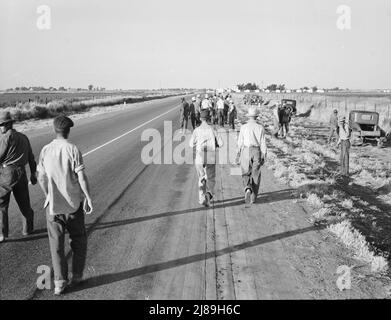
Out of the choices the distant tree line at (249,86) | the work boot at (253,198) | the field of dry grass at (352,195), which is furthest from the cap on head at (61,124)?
the distant tree line at (249,86)

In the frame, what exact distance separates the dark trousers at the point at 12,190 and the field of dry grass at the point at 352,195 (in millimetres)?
4940

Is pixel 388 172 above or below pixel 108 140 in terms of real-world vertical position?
below

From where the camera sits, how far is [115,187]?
898 cm

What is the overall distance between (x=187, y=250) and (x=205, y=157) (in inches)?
105

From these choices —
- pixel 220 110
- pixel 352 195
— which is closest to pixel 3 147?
pixel 352 195

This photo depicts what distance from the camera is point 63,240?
4.37 meters

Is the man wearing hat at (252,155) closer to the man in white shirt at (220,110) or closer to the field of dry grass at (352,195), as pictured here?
the field of dry grass at (352,195)

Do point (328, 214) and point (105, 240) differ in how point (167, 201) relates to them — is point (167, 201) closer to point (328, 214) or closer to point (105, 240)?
point (105, 240)

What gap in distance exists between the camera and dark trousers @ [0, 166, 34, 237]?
584 cm

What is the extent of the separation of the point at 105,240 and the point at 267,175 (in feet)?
19.9

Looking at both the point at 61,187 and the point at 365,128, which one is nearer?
the point at 61,187

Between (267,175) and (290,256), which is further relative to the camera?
(267,175)

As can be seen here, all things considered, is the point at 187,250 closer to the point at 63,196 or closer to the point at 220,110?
the point at 63,196

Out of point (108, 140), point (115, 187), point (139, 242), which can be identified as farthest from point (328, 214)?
point (108, 140)
